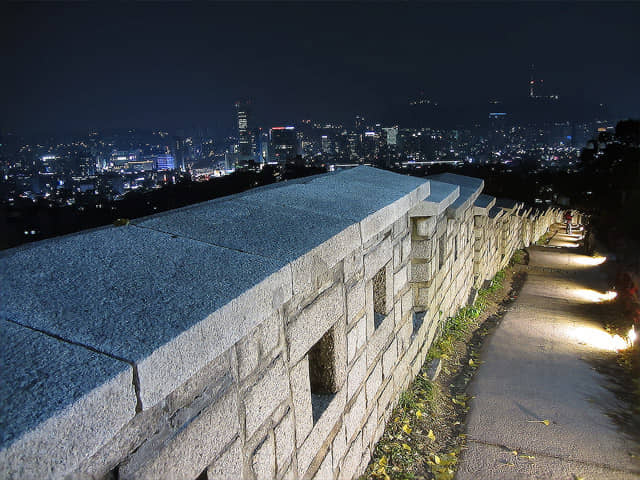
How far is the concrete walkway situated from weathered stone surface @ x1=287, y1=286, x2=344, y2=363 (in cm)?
214

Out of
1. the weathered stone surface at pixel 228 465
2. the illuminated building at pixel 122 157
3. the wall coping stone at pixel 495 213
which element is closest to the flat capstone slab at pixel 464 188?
the wall coping stone at pixel 495 213

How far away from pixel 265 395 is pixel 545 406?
3.92m

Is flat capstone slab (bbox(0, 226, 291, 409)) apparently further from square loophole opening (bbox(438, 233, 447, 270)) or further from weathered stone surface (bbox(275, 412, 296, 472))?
square loophole opening (bbox(438, 233, 447, 270))

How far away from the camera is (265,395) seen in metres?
1.94

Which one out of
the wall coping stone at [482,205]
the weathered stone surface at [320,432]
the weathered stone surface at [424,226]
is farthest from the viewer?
the wall coping stone at [482,205]

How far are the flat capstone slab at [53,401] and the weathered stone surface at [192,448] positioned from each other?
0.23 m

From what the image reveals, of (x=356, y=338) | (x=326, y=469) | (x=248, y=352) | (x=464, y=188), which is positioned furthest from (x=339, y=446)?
(x=464, y=188)

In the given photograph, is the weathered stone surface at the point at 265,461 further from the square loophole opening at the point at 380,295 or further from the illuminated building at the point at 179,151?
the illuminated building at the point at 179,151

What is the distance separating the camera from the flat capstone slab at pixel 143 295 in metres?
1.30

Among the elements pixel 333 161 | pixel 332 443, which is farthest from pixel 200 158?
pixel 332 443

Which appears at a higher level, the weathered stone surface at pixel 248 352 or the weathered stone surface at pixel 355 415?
the weathered stone surface at pixel 248 352

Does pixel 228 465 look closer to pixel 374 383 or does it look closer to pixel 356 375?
pixel 356 375

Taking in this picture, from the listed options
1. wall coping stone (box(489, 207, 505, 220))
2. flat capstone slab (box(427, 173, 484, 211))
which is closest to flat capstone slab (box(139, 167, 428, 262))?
flat capstone slab (box(427, 173, 484, 211))

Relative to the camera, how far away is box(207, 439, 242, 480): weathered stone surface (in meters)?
1.62
